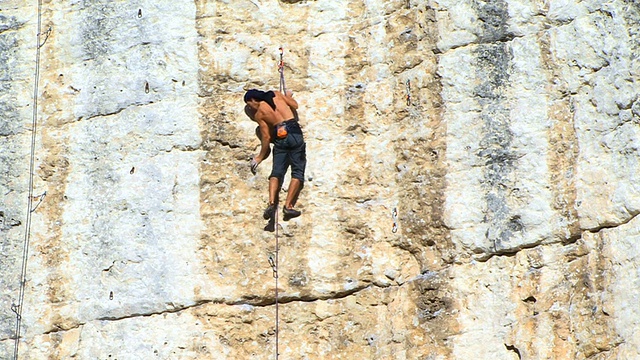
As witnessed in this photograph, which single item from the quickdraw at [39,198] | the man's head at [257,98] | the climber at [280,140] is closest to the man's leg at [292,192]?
the climber at [280,140]

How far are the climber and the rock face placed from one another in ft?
0.41

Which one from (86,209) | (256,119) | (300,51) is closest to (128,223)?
(86,209)

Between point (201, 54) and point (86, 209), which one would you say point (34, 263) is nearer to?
point (86, 209)

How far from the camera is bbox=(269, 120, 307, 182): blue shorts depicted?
27.1ft

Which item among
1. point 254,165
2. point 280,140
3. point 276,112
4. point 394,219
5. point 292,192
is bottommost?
point 394,219

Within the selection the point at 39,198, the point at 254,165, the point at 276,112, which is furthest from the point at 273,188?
the point at 39,198

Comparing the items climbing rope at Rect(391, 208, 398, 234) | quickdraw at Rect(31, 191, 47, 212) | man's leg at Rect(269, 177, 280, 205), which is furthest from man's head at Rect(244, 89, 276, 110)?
quickdraw at Rect(31, 191, 47, 212)

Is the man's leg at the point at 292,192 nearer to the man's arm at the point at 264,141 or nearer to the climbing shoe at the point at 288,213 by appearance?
the climbing shoe at the point at 288,213

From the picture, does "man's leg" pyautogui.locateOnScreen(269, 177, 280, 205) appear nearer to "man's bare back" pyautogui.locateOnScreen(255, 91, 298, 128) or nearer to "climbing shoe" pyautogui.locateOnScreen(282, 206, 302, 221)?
"climbing shoe" pyautogui.locateOnScreen(282, 206, 302, 221)

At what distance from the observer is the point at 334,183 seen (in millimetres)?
8328

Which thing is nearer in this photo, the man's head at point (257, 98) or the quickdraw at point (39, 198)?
the man's head at point (257, 98)

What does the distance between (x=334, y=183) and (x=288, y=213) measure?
46 cm

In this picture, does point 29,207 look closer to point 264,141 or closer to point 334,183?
point 264,141

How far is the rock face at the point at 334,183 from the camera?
764 cm
